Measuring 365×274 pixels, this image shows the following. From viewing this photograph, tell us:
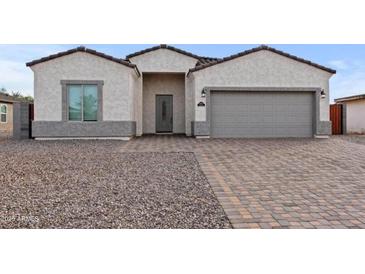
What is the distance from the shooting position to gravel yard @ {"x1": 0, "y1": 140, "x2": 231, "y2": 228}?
4.49 meters

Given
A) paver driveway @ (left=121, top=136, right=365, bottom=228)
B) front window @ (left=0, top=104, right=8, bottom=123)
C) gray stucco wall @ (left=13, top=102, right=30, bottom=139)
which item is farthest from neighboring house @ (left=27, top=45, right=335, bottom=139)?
front window @ (left=0, top=104, right=8, bottom=123)

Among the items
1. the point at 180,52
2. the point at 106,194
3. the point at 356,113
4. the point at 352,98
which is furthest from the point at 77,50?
the point at 356,113

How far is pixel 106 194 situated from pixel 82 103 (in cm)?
1051

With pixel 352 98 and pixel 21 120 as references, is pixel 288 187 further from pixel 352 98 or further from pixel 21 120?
pixel 352 98

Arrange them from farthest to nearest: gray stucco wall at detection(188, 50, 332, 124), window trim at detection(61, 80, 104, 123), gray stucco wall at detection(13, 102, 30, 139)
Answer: gray stucco wall at detection(13, 102, 30, 139)
gray stucco wall at detection(188, 50, 332, 124)
window trim at detection(61, 80, 104, 123)

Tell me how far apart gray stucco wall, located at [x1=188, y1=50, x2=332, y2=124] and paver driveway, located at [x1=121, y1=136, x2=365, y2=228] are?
623cm

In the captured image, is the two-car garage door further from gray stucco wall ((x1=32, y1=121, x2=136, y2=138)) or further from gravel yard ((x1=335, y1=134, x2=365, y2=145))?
gray stucco wall ((x1=32, y1=121, x2=136, y2=138))

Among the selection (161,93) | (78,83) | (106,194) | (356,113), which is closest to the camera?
(106,194)

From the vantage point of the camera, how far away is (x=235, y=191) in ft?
19.9

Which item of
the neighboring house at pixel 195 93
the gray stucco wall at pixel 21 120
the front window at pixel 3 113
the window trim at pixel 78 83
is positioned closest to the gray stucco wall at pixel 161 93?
the neighboring house at pixel 195 93

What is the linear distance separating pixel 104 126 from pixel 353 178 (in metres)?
11.2

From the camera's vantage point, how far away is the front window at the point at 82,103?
50.4 ft

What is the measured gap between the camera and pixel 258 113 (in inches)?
653

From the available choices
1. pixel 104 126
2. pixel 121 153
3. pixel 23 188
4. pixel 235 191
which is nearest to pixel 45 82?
pixel 104 126
